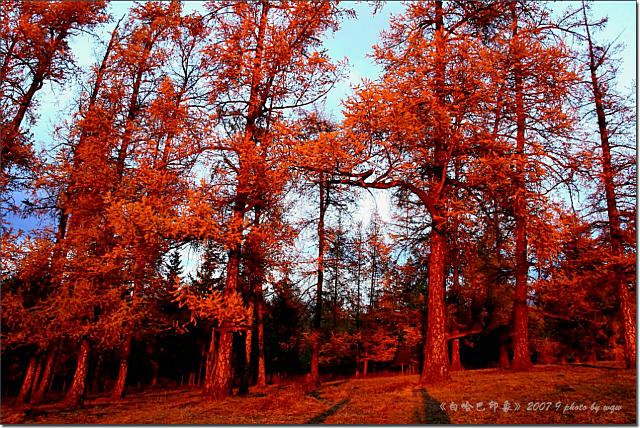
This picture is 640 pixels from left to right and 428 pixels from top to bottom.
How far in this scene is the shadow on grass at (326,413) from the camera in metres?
6.46

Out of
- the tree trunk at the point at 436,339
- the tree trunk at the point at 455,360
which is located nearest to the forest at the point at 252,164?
the tree trunk at the point at 436,339

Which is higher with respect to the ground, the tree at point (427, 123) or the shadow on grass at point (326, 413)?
the tree at point (427, 123)

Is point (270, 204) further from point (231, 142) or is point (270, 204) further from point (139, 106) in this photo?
point (139, 106)

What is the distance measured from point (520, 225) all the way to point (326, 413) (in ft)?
21.1

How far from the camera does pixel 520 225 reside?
10.1 meters

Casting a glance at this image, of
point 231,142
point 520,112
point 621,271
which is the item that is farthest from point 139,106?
point 621,271

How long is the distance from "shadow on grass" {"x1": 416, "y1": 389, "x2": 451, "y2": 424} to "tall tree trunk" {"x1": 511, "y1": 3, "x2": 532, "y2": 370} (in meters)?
4.58

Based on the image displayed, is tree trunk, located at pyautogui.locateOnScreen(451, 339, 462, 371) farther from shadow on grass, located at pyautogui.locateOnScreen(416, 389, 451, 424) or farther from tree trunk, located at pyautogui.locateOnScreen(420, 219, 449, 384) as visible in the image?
shadow on grass, located at pyautogui.locateOnScreen(416, 389, 451, 424)

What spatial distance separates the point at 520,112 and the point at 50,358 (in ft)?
60.1

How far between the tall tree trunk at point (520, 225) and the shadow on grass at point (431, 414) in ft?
15.0

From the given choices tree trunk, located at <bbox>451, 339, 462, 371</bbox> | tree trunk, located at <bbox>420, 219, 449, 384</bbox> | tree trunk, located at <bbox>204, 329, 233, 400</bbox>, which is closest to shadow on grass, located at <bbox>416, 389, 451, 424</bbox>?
tree trunk, located at <bbox>420, 219, 449, 384</bbox>

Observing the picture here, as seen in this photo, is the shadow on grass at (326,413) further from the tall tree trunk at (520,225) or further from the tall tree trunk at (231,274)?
the tall tree trunk at (520,225)

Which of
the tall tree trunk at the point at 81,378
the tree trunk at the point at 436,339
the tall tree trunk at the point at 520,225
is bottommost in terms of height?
the tall tree trunk at the point at 81,378

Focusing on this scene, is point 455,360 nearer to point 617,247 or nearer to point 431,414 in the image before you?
point 617,247
